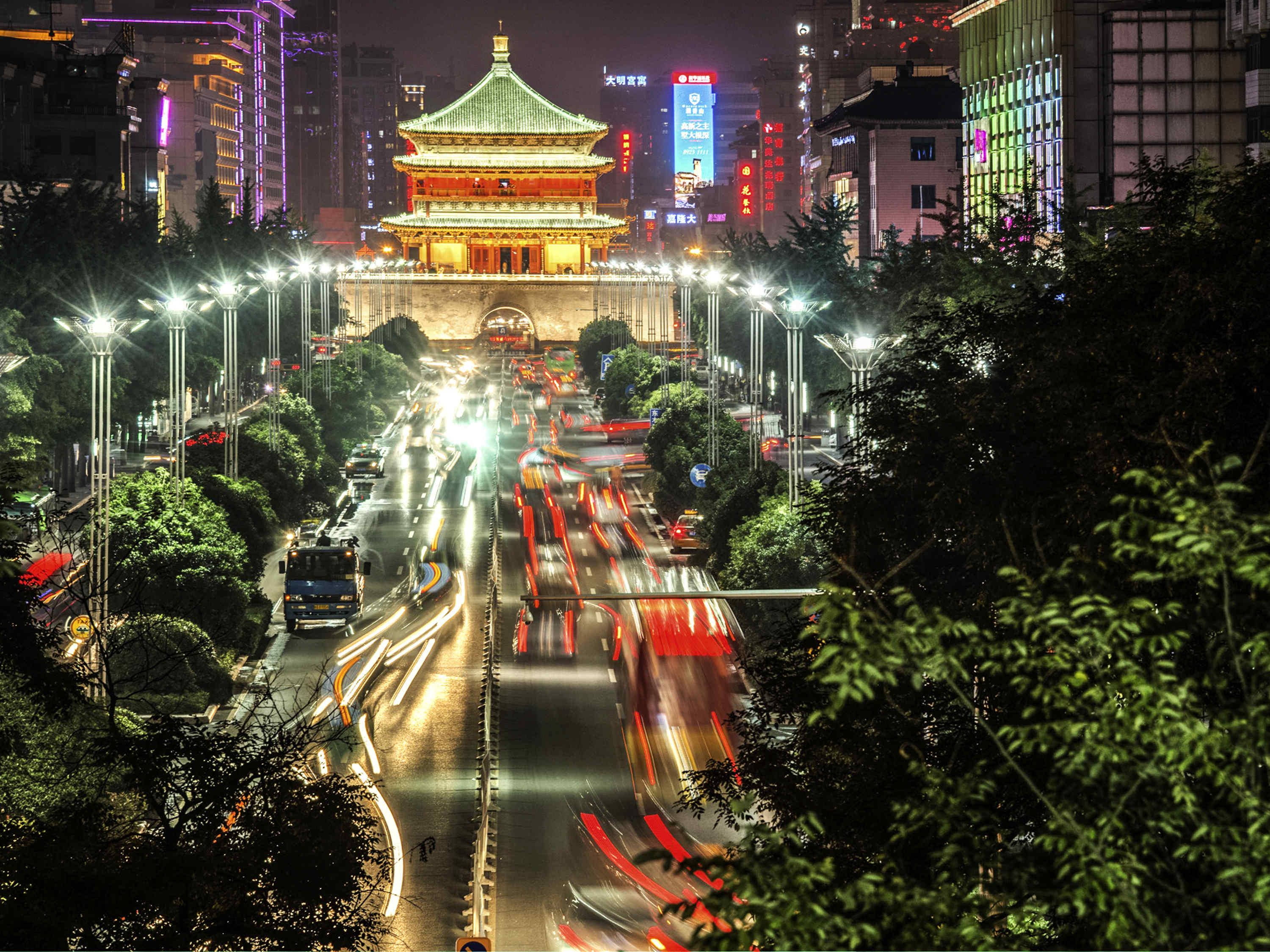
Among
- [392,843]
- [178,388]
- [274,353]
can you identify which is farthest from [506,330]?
[392,843]

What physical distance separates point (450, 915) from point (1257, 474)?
1343 centimetres

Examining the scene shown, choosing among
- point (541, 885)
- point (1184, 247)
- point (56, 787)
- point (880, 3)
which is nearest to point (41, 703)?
point (56, 787)

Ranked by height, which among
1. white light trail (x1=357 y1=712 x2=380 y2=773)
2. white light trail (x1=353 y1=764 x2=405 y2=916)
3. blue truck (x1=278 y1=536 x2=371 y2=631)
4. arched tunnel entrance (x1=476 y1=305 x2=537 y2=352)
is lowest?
white light trail (x1=353 y1=764 x2=405 y2=916)

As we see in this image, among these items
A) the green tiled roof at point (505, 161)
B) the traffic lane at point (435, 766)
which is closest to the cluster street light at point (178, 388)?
the traffic lane at point (435, 766)

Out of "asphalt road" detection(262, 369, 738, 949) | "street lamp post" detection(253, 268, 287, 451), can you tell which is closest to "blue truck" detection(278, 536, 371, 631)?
"asphalt road" detection(262, 369, 738, 949)

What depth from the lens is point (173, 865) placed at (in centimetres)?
1506

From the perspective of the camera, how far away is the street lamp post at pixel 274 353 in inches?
2178

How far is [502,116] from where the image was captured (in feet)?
402

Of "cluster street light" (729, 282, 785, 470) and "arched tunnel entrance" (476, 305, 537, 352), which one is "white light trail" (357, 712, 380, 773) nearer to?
"cluster street light" (729, 282, 785, 470)

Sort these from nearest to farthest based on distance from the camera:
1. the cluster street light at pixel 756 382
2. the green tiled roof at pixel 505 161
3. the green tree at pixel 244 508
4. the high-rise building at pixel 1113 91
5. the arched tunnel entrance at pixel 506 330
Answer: the green tree at pixel 244 508 → the cluster street light at pixel 756 382 → the high-rise building at pixel 1113 91 → the green tiled roof at pixel 505 161 → the arched tunnel entrance at pixel 506 330

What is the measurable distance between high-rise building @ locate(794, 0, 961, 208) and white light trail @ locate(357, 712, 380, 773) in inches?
4316

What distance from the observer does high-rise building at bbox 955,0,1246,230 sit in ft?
226

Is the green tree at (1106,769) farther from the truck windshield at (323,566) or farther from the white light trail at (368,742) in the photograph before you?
the truck windshield at (323,566)

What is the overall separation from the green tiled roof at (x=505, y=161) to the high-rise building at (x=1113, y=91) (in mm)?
47671
